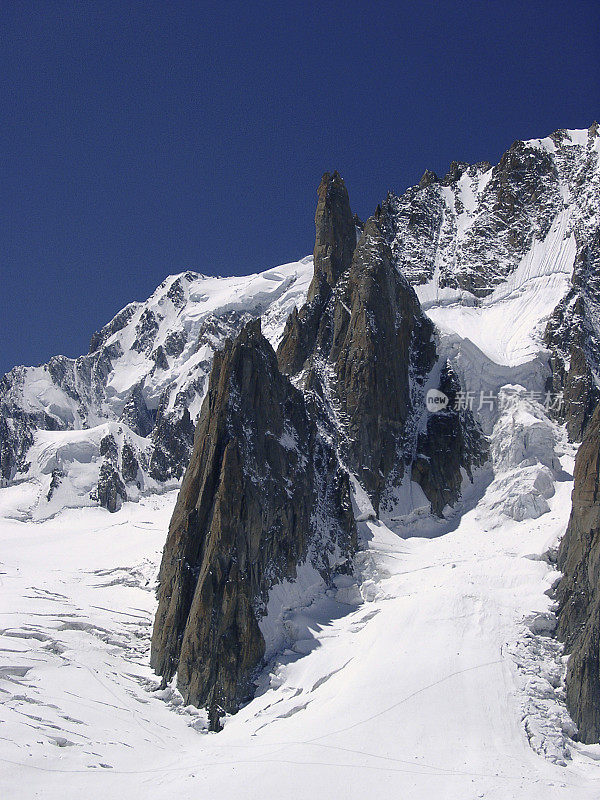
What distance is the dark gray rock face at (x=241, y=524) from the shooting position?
189 feet

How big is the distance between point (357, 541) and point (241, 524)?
1918 centimetres

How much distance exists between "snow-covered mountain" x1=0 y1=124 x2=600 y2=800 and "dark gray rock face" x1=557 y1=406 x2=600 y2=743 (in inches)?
51.0

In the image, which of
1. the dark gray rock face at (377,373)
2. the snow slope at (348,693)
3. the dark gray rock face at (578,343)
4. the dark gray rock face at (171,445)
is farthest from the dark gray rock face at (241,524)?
the dark gray rock face at (171,445)

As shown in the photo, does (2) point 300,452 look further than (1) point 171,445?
No

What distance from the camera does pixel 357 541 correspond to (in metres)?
77.7

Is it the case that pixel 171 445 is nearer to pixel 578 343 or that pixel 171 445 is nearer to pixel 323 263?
pixel 323 263

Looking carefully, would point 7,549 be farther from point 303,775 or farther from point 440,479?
point 303,775

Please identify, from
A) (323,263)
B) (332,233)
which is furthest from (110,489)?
(332,233)

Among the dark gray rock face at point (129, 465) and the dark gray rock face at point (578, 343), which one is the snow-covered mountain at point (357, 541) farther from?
the dark gray rock face at point (129, 465)

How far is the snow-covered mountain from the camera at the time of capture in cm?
4722

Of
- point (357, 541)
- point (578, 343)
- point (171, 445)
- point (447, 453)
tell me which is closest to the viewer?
point (357, 541)

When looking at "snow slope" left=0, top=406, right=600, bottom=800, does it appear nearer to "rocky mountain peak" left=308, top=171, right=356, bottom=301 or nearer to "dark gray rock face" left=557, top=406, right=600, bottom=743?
"dark gray rock face" left=557, top=406, right=600, bottom=743

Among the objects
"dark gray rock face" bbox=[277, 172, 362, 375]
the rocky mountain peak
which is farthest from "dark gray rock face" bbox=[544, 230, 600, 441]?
the rocky mountain peak

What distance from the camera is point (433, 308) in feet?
376
